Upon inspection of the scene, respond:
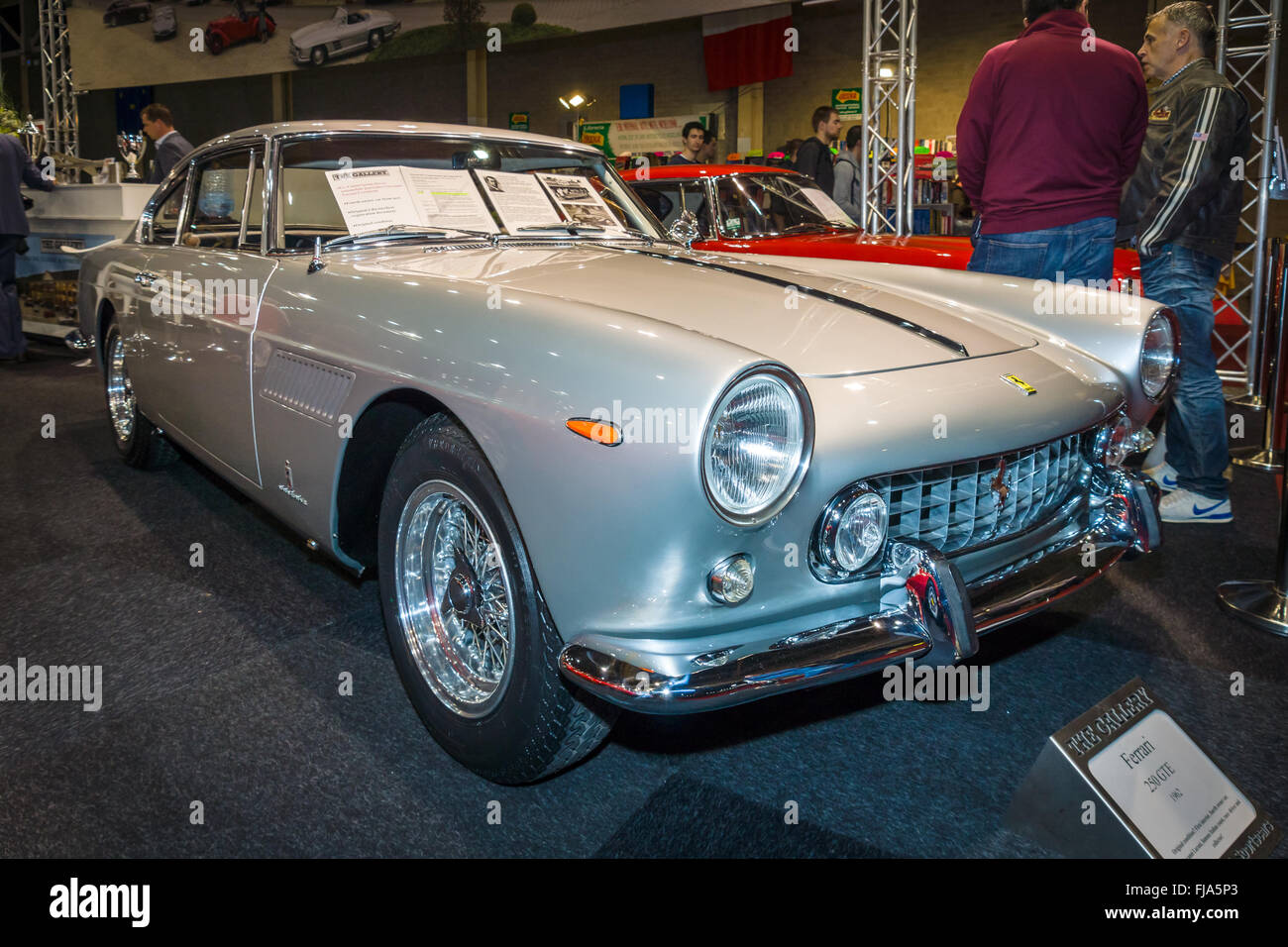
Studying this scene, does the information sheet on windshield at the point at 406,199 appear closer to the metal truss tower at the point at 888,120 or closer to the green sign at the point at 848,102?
the metal truss tower at the point at 888,120

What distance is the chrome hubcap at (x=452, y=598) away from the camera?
1.95 meters

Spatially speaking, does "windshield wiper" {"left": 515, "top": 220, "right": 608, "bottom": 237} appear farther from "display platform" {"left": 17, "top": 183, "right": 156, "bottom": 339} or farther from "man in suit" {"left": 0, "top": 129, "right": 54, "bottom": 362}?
"man in suit" {"left": 0, "top": 129, "right": 54, "bottom": 362}

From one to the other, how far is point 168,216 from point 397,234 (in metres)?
1.65

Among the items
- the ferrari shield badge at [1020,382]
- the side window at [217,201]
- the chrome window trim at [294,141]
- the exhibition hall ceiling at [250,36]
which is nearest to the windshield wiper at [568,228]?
the chrome window trim at [294,141]

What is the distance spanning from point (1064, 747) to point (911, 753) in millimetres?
554

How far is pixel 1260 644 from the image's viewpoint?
2625 millimetres

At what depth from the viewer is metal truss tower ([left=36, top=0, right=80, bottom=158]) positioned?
32.7 ft

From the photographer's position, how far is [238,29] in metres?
14.4

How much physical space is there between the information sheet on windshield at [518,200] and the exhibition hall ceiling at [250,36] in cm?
1127

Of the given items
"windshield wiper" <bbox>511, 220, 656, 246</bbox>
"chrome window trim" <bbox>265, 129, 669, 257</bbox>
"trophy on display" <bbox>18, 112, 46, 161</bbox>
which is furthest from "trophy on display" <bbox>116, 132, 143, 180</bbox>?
"windshield wiper" <bbox>511, 220, 656, 246</bbox>

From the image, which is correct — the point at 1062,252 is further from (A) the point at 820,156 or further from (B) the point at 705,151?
(B) the point at 705,151

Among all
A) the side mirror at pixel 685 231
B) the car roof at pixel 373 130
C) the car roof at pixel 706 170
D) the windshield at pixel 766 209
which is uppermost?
the car roof at pixel 706 170

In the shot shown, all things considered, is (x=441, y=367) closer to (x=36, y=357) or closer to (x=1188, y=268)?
(x=1188, y=268)
